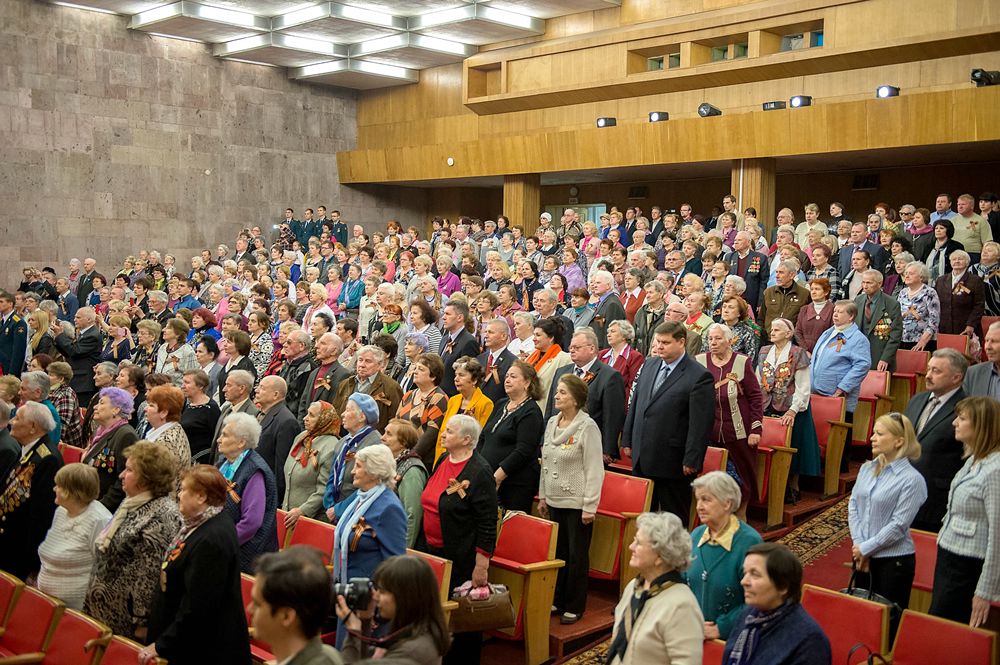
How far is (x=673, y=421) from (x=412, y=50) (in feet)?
41.6

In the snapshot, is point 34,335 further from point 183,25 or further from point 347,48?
point 347,48

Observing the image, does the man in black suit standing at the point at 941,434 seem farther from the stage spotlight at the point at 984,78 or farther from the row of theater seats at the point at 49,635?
the stage spotlight at the point at 984,78

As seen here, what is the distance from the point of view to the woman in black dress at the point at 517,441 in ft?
15.0

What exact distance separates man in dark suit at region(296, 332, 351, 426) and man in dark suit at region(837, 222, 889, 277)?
4981mm

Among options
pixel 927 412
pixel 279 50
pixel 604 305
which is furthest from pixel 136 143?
pixel 927 412

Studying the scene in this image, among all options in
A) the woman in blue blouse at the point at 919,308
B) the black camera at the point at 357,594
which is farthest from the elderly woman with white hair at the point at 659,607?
the woman in blue blouse at the point at 919,308

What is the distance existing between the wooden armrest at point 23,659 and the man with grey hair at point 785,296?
5.29 m

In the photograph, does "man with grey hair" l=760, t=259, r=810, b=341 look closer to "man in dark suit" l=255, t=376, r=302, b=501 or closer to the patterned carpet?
the patterned carpet

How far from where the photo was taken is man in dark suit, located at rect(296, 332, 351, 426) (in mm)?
5531

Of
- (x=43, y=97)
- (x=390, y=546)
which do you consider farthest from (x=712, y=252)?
(x=43, y=97)

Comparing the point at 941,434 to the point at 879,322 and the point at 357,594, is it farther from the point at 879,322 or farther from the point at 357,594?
the point at 879,322

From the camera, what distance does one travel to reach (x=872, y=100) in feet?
34.7

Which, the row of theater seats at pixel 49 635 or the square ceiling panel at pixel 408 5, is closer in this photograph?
the row of theater seats at pixel 49 635

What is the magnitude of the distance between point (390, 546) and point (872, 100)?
29.8 feet
